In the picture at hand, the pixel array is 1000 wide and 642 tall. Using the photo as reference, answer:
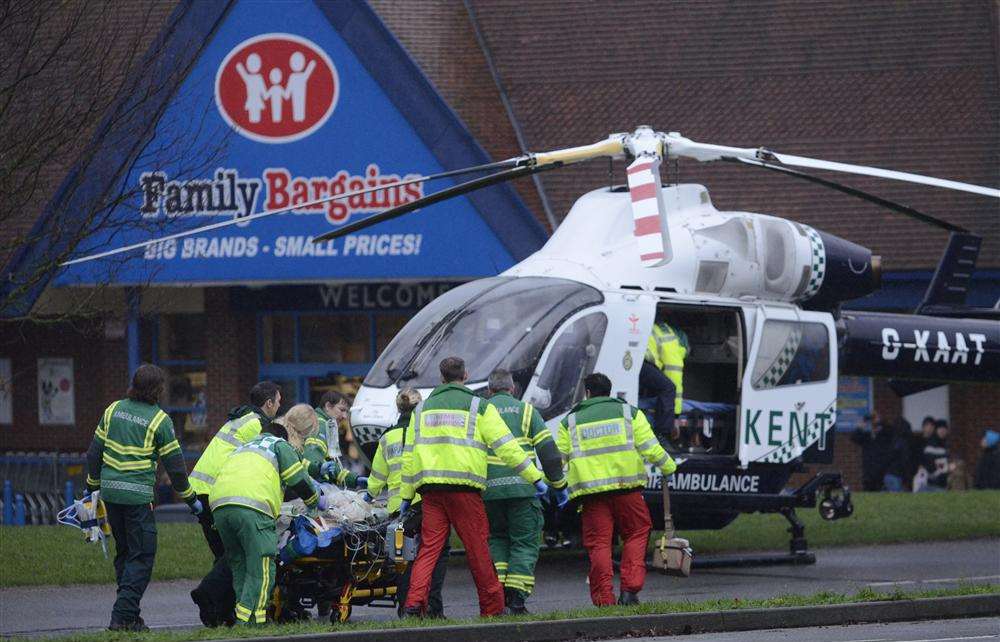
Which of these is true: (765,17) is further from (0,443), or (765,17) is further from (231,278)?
(0,443)

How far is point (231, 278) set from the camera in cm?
2395

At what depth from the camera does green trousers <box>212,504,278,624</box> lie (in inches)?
419

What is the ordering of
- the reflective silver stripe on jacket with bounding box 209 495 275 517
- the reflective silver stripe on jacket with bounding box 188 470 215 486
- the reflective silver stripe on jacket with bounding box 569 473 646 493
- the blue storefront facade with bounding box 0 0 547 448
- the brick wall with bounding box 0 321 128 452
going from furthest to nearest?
the brick wall with bounding box 0 321 128 452 < the blue storefront facade with bounding box 0 0 547 448 < the reflective silver stripe on jacket with bounding box 569 473 646 493 < the reflective silver stripe on jacket with bounding box 188 470 215 486 < the reflective silver stripe on jacket with bounding box 209 495 275 517

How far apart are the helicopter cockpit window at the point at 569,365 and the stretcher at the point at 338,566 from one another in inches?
123

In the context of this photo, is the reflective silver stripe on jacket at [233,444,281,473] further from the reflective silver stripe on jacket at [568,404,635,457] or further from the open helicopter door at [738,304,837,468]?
the open helicopter door at [738,304,837,468]

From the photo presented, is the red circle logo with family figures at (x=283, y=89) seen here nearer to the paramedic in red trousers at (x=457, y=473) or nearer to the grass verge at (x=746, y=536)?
the grass verge at (x=746, y=536)

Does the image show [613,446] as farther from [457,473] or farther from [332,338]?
[332,338]

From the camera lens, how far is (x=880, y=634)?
10914mm

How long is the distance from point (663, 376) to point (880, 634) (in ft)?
15.0

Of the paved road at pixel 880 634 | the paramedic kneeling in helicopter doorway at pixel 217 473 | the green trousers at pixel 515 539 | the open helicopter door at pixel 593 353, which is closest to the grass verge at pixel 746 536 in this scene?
the open helicopter door at pixel 593 353

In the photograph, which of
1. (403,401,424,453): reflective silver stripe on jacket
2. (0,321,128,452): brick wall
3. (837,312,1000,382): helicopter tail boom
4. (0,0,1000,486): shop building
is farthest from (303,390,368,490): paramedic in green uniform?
(0,321,128,452): brick wall

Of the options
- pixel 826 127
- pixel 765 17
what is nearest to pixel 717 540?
pixel 826 127

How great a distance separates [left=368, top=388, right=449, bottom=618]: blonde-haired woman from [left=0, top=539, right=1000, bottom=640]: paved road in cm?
64

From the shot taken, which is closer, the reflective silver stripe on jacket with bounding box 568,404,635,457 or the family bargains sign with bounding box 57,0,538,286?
the reflective silver stripe on jacket with bounding box 568,404,635,457
